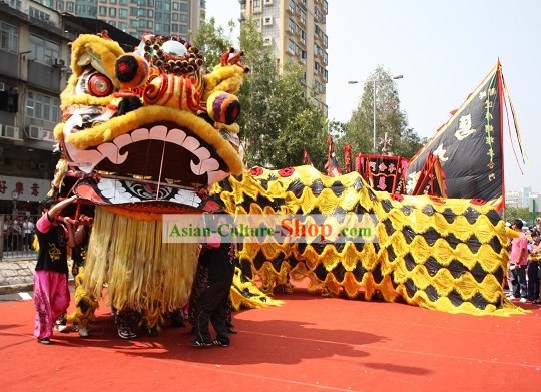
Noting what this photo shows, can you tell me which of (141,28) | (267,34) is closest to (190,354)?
(267,34)

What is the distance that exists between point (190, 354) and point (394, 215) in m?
4.40

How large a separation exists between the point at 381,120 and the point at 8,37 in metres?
17.7

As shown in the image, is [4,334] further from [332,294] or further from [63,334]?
[332,294]

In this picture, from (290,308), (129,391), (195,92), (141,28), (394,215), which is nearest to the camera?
(129,391)

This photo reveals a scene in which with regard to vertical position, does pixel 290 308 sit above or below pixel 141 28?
below

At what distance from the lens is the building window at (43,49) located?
18312 millimetres

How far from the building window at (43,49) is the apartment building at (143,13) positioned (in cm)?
4245

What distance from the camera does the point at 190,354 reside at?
4.56 metres

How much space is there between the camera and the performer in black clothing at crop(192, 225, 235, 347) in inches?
189

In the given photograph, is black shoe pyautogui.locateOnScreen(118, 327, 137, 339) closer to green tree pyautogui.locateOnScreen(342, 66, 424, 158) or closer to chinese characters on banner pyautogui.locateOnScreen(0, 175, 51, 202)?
chinese characters on banner pyautogui.locateOnScreen(0, 175, 51, 202)

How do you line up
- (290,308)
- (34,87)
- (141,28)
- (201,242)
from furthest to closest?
(141,28) → (34,87) → (290,308) → (201,242)

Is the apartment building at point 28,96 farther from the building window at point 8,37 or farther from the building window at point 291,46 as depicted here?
the building window at point 291,46

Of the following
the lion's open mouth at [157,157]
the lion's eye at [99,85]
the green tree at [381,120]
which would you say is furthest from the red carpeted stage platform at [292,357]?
the green tree at [381,120]

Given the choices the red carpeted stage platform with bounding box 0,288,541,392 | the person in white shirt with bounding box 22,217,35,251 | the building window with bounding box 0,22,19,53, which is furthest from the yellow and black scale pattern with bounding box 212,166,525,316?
the building window with bounding box 0,22,19,53
